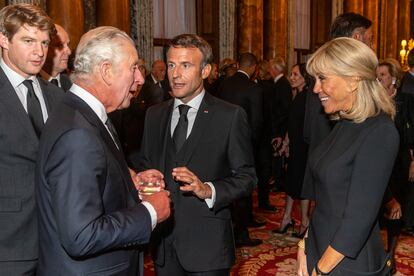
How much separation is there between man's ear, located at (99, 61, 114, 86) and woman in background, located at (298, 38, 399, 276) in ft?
2.62

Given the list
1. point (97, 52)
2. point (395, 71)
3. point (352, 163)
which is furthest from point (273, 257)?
point (97, 52)

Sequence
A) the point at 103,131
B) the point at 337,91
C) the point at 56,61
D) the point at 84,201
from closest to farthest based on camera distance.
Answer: the point at 84,201, the point at 103,131, the point at 337,91, the point at 56,61

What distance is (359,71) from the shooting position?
1883 mm

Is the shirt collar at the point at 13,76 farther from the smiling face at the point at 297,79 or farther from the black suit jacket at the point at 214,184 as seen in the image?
the smiling face at the point at 297,79

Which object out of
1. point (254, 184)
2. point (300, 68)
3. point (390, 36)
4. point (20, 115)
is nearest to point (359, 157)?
point (254, 184)

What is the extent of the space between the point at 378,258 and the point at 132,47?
1203 millimetres

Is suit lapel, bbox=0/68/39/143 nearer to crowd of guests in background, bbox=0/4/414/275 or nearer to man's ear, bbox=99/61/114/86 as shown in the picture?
crowd of guests in background, bbox=0/4/414/275

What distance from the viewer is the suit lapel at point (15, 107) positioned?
7.03 feet

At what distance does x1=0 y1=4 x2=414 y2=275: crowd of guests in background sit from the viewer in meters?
1.58

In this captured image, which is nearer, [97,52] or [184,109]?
[97,52]

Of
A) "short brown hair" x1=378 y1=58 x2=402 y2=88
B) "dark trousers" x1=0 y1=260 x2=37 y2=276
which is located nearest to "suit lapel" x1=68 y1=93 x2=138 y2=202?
"dark trousers" x1=0 y1=260 x2=37 y2=276

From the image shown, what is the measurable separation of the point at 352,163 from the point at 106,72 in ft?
3.10

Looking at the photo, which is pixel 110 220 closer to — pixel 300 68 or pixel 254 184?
pixel 254 184

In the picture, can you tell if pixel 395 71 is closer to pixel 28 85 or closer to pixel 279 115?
pixel 279 115
